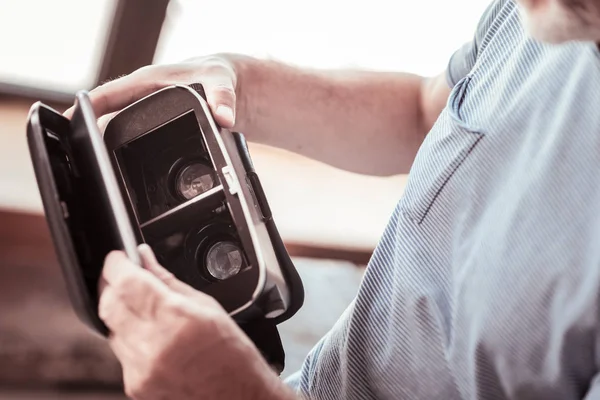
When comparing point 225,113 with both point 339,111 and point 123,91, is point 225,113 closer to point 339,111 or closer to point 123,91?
point 123,91

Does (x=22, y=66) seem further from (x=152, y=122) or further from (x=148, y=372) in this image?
(x=148, y=372)

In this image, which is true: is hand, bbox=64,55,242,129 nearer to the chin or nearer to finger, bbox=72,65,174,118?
finger, bbox=72,65,174,118

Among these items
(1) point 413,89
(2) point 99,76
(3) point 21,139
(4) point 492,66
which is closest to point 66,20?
(2) point 99,76

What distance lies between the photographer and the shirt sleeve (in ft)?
2.15

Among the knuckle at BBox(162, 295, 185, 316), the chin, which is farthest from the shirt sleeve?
the knuckle at BBox(162, 295, 185, 316)

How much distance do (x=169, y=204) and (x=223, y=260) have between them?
0.25 ft

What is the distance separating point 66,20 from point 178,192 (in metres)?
1.00

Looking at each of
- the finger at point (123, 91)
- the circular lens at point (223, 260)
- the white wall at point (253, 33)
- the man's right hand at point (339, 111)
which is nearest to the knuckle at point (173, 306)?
the circular lens at point (223, 260)

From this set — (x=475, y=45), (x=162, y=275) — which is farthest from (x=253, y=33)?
(x=162, y=275)

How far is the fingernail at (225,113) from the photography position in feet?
1.97

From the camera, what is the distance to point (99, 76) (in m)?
1.50

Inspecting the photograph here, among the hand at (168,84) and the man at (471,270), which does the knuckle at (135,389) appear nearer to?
the man at (471,270)

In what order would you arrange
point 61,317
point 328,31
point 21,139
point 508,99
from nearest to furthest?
point 508,99
point 61,317
point 21,139
point 328,31

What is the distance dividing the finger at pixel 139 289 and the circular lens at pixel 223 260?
0.13m
